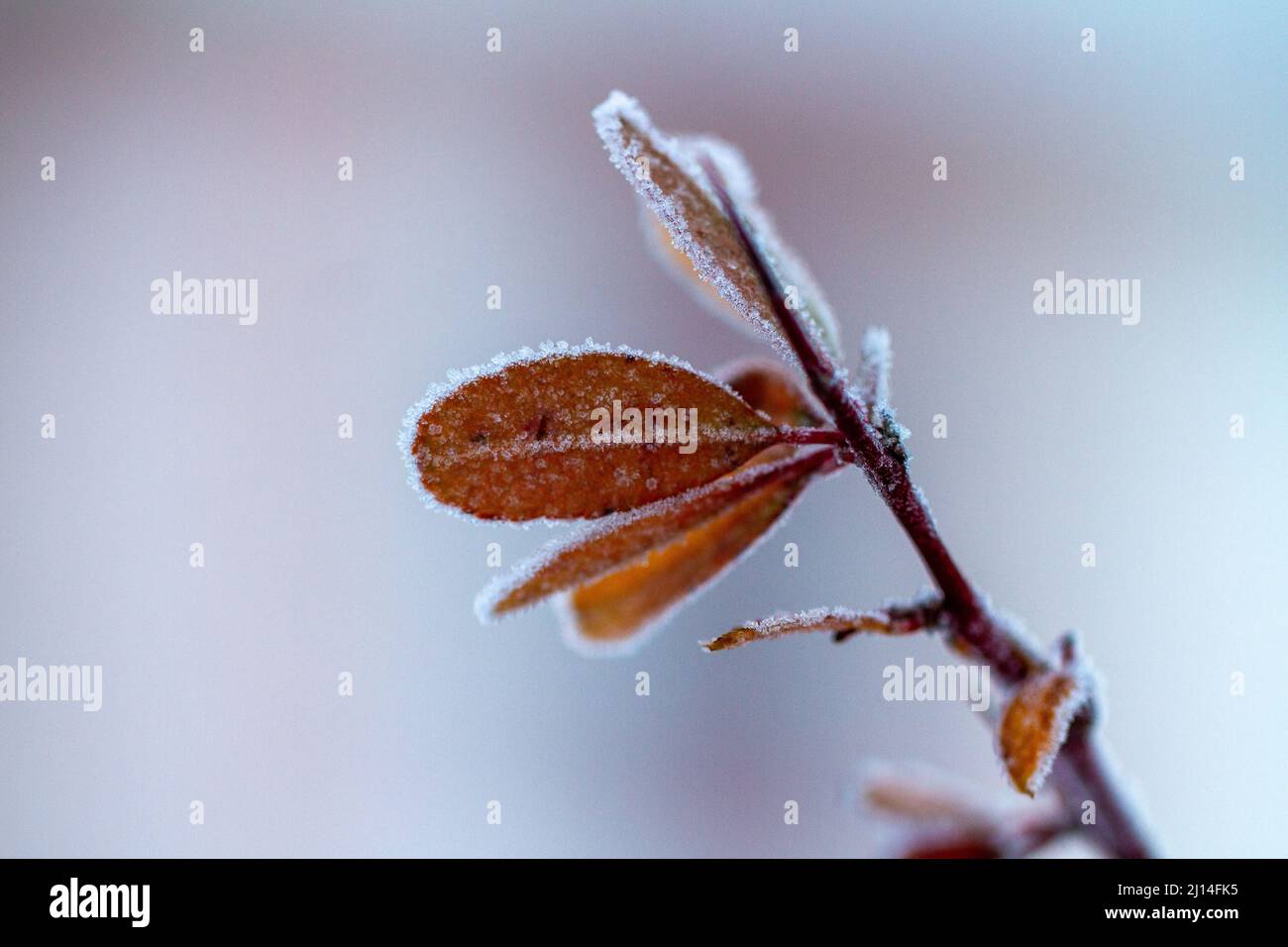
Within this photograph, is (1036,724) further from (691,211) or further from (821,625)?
(691,211)

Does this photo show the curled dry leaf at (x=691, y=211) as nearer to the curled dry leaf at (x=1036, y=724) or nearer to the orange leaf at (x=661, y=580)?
the orange leaf at (x=661, y=580)

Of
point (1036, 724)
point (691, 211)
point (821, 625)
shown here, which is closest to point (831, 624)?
point (821, 625)

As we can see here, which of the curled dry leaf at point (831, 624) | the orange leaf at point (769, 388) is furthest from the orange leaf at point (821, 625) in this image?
the orange leaf at point (769, 388)

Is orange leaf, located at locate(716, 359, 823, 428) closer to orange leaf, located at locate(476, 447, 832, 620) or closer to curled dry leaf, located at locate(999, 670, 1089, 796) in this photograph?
orange leaf, located at locate(476, 447, 832, 620)

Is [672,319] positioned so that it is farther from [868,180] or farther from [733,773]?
[733,773]
